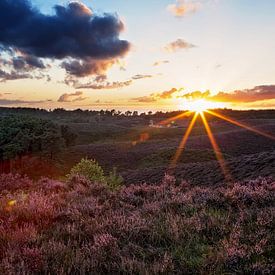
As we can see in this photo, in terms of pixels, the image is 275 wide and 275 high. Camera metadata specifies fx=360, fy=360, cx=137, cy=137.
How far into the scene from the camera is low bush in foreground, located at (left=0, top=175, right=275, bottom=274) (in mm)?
4773

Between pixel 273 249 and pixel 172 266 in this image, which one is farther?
pixel 273 249

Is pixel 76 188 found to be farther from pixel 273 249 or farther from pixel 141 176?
pixel 141 176

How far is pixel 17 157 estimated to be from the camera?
44875 millimetres

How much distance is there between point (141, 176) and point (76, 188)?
870 inches

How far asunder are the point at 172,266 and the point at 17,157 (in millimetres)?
43107

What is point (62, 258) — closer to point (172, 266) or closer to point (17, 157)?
point (172, 266)

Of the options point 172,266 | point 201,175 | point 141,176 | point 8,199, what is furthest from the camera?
point 141,176

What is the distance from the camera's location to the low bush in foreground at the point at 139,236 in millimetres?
4773

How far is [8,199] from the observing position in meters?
9.18

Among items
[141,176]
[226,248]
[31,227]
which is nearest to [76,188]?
[31,227]

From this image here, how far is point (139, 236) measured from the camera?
6082 millimetres

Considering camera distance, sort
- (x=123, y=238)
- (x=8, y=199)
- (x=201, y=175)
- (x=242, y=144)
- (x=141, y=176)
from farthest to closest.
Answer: (x=242, y=144) < (x=141, y=176) < (x=201, y=175) < (x=8, y=199) < (x=123, y=238)

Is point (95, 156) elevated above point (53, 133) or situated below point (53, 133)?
below

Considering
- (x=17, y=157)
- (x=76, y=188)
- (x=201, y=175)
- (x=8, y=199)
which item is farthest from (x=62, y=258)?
(x=17, y=157)
